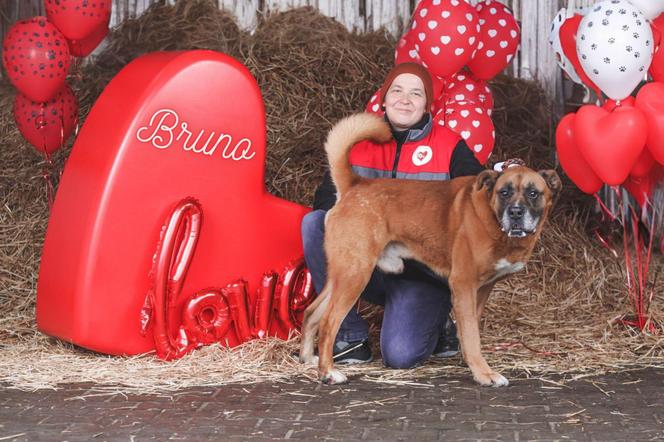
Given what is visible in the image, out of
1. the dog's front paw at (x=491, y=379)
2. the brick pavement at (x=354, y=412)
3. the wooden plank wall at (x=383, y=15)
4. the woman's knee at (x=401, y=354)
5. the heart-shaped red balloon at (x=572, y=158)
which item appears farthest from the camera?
the wooden plank wall at (x=383, y=15)

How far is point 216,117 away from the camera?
4469mm

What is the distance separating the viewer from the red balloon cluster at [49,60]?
4848 mm

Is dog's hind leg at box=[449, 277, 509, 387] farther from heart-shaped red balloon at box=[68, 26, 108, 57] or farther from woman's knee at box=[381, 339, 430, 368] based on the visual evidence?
heart-shaped red balloon at box=[68, 26, 108, 57]

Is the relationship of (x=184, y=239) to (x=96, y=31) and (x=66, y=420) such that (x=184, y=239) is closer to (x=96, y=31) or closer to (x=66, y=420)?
(x=66, y=420)

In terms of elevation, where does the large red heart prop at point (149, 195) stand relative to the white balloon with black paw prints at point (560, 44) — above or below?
below

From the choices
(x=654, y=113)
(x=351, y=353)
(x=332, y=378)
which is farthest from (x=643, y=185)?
(x=332, y=378)

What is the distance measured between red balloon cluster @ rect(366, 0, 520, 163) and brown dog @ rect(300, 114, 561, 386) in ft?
2.47

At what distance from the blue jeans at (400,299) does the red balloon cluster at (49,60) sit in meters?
1.50

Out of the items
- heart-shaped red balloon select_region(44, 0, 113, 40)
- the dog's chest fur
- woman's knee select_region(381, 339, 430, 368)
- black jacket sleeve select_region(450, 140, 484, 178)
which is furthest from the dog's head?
heart-shaped red balloon select_region(44, 0, 113, 40)

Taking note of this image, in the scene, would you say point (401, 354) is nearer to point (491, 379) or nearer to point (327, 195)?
point (491, 379)

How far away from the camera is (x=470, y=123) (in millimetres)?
5059

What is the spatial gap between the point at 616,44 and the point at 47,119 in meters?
2.75

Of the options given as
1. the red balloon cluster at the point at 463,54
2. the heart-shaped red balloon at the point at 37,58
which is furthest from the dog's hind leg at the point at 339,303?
the heart-shaped red balloon at the point at 37,58

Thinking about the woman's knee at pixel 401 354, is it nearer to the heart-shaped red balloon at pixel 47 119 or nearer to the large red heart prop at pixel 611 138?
the large red heart prop at pixel 611 138
